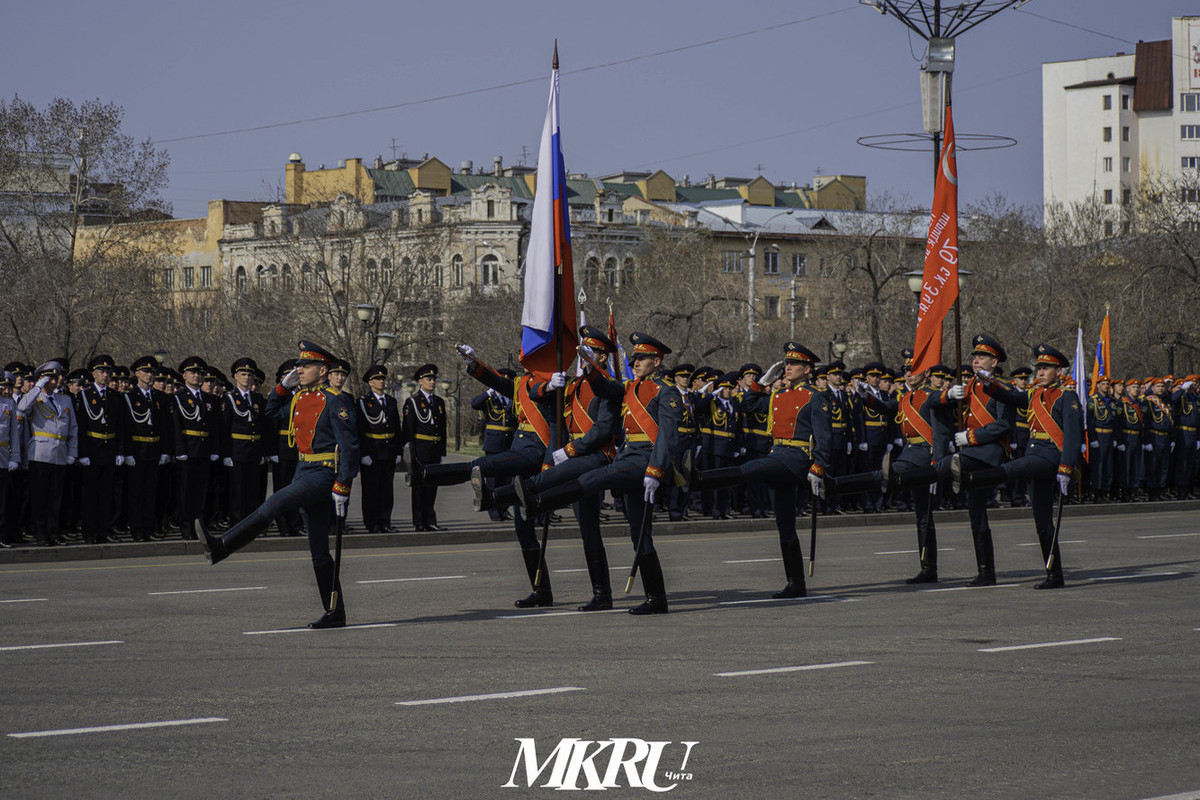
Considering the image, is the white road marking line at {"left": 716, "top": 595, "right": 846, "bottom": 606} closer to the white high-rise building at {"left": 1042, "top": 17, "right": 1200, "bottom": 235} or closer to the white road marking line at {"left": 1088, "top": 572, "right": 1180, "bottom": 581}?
the white road marking line at {"left": 1088, "top": 572, "right": 1180, "bottom": 581}

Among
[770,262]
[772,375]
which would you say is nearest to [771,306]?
[770,262]

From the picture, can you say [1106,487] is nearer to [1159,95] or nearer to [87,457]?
[87,457]

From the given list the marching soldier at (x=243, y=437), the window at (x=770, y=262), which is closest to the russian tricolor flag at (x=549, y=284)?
the marching soldier at (x=243, y=437)

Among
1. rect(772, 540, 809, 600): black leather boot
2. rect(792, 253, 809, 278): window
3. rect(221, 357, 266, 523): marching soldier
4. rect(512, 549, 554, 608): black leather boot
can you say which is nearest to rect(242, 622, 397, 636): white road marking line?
rect(512, 549, 554, 608): black leather boot

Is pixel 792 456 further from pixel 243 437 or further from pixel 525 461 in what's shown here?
pixel 243 437

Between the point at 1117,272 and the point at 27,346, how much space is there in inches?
1380

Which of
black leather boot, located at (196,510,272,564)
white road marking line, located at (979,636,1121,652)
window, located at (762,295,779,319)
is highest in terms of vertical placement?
window, located at (762,295,779,319)

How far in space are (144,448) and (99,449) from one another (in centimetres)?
58

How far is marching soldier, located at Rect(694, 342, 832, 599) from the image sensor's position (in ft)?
45.9

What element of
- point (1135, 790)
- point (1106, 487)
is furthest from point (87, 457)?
point (1106, 487)

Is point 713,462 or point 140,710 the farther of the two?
point 713,462

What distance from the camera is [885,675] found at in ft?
32.6

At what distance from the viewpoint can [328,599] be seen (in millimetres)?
12250

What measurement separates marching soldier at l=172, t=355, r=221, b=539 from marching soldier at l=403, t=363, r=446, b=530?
8.97ft
